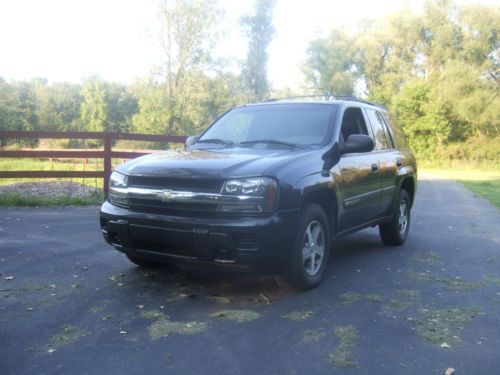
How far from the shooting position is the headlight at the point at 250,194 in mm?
4230

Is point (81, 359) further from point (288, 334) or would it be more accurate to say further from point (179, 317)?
point (288, 334)

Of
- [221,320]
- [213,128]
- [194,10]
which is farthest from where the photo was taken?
[194,10]

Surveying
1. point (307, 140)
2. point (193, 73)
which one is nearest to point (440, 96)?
point (193, 73)

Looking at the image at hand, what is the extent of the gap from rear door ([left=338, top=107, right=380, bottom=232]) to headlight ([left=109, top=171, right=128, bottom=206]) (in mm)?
2089

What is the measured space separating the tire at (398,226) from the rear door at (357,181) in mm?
850

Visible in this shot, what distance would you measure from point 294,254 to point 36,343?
212 centimetres

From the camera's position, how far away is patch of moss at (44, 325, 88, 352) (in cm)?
345

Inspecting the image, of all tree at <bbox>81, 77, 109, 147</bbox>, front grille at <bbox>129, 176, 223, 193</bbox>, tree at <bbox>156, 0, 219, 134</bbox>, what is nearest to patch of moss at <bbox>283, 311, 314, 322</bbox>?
front grille at <bbox>129, 176, 223, 193</bbox>

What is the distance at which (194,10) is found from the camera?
3509 centimetres

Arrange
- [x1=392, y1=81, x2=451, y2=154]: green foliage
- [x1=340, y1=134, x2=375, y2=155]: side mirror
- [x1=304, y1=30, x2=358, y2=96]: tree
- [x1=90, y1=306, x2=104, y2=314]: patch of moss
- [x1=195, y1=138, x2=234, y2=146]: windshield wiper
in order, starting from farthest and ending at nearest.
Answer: [x1=304, y1=30, x2=358, y2=96]: tree → [x1=392, y1=81, x2=451, y2=154]: green foliage → [x1=195, y1=138, x2=234, y2=146]: windshield wiper → [x1=340, y1=134, x2=375, y2=155]: side mirror → [x1=90, y1=306, x2=104, y2=314]: patch of moss

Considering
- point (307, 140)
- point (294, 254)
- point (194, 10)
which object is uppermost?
point (194, 10)

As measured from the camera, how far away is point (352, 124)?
5.95 meters

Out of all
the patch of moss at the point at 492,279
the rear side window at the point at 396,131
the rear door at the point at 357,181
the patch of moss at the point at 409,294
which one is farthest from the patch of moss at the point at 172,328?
the rear side window at the point at 396,131

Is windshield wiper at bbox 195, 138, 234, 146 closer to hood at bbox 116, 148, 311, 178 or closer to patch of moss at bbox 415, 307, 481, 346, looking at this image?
hood at bbox 116, 148, 311, 178
